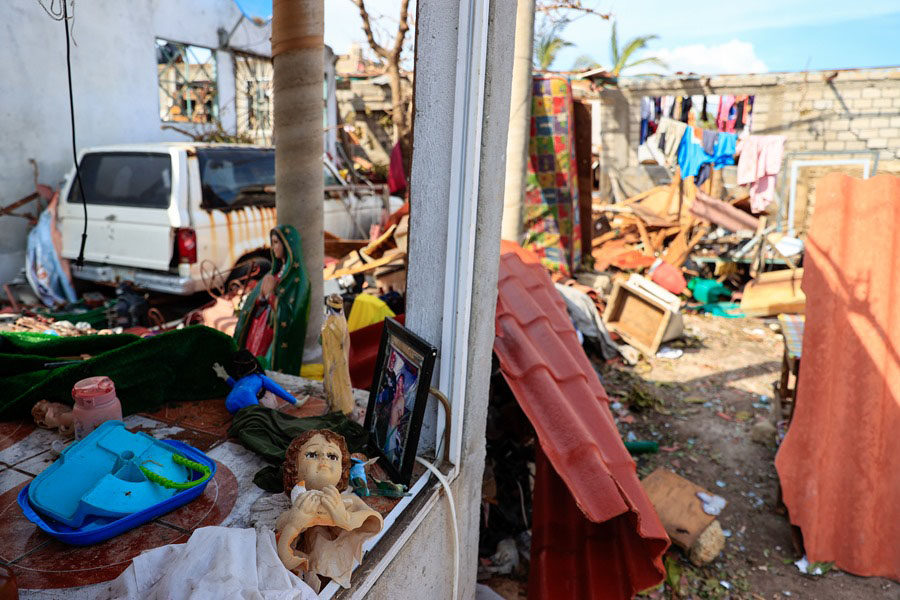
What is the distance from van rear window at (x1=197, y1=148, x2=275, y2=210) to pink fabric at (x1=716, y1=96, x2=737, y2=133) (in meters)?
10.0

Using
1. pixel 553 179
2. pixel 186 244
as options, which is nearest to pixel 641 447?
pixel 553 179

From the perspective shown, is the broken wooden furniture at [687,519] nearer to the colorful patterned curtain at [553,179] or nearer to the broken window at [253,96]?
the colorful patterned curtain at [553,179]

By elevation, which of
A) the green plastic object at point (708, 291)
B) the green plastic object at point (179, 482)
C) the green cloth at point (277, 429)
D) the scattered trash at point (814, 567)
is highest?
the green plastic object at point (179, 482)

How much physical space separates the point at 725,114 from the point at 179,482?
13598 millimetres

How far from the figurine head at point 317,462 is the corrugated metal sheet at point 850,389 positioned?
307 cm

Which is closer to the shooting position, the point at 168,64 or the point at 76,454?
the point at 76,454

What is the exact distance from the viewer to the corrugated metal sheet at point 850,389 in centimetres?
354

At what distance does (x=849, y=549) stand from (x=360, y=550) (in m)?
3.20

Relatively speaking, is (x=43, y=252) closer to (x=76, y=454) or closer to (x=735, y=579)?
(x=76, y=454)

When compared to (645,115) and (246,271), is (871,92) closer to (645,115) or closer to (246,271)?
(645,115)

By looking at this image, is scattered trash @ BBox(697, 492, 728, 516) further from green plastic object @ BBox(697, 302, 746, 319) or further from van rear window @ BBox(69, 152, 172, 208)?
van rear window @ BBox(69, 152, 172, 208)

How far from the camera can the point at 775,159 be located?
1144 centimetres

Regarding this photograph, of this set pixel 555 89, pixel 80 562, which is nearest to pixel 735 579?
pixel 80 562

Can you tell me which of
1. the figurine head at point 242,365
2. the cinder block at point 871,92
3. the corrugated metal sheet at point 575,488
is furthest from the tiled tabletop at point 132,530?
the cinder block at point 871,92
